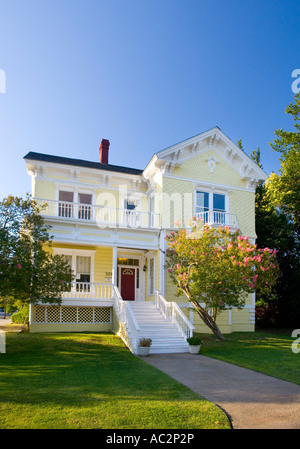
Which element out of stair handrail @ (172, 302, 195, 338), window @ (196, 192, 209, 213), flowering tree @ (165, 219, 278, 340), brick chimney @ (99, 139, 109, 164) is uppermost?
brick chimney @ (99, 139, 109, 164)

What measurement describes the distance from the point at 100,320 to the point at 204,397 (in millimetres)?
11881

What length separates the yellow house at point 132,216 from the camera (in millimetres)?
18406

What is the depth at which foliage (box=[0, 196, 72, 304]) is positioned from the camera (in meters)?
12.4

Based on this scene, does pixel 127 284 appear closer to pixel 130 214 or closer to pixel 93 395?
pixel 130 214

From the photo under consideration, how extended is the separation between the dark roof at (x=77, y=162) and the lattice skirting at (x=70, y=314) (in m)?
7.82

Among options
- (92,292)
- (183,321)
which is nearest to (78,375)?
(183,321)

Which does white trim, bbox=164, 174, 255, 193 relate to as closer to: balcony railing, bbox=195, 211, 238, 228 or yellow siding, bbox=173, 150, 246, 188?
yellow siding, bbox=173, 150, 246, 188

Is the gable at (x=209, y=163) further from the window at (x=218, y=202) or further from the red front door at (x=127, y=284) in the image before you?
the red front door at (x=127, y=284)

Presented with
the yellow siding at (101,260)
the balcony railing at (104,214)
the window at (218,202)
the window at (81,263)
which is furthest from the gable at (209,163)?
the window at (81,263)

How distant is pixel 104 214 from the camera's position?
20375mm

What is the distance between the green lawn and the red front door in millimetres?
9094

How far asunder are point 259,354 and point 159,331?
4.19 meters

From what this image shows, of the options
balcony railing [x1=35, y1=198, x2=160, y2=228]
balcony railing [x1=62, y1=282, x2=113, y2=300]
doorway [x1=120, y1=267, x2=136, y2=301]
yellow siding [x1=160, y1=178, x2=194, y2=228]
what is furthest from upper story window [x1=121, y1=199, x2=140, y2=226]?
balcony railing [x1=62, y1=282, x2=113, y2=300]
